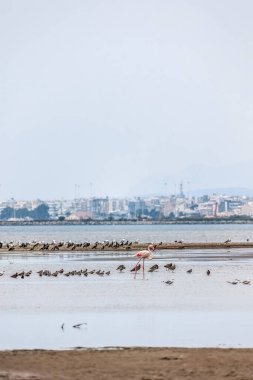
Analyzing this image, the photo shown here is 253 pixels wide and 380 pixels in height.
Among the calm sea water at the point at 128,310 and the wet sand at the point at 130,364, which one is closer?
the wet sand at the point at 130,364

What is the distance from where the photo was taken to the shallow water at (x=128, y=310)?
859 inches

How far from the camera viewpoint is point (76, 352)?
19469 mm

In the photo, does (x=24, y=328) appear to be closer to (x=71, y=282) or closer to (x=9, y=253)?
(x=71, y=282)

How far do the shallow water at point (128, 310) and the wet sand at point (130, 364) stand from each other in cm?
150

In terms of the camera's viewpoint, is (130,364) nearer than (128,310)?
Yes

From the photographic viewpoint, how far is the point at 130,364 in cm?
1811

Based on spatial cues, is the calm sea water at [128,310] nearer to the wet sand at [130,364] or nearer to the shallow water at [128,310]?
the shallow water at [128,310]

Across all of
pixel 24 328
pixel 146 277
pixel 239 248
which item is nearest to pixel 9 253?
pixel 239 248

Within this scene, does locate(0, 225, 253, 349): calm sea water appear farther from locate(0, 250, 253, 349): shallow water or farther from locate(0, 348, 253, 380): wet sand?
locate(0, 348, 253, 380): wet sand

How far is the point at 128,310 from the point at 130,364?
9689mm

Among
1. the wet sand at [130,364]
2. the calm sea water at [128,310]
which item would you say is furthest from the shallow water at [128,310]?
the wet sand at [130,364]

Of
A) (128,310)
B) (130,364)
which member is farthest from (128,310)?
(130,364)

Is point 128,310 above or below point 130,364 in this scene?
above

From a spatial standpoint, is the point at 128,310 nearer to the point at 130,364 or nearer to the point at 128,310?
the point at 128,310
